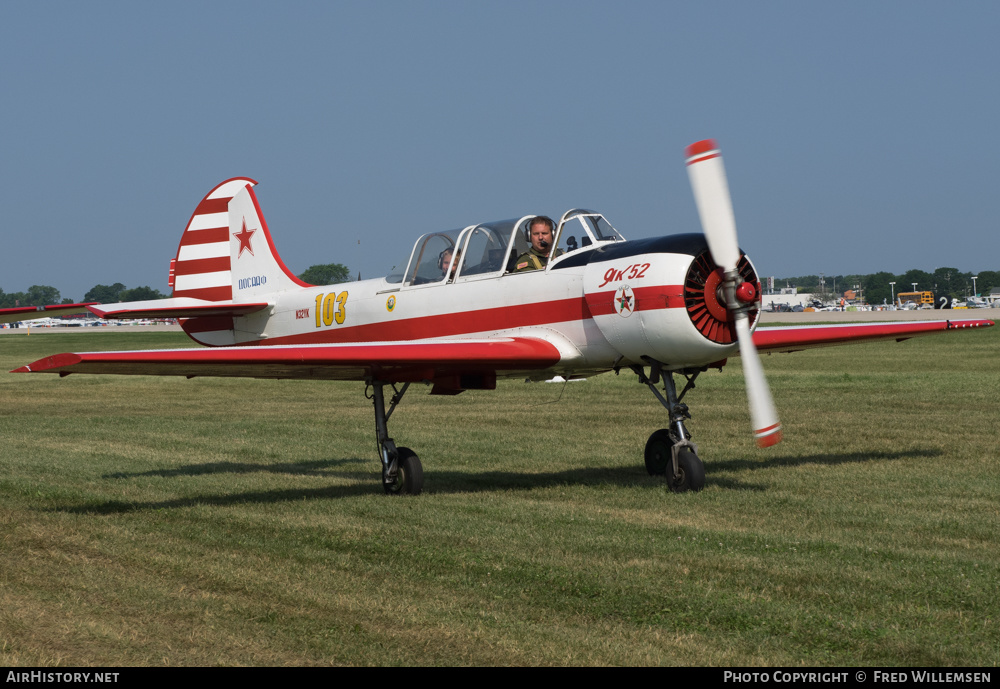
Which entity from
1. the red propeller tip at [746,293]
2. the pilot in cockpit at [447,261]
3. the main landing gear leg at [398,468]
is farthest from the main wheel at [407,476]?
the red propeller tip at [746,293]

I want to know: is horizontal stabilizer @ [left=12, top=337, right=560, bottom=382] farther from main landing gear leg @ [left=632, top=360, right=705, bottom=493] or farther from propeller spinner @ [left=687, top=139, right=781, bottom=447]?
propeller spinner @ [left=687, top=139, right=781, bottom=447]

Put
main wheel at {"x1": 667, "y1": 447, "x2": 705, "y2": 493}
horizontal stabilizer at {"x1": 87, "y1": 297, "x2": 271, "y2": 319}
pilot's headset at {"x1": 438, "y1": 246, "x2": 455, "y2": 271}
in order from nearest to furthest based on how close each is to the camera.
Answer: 1. main wheel at {"x1": 667, "y1": 447, "x2": 705, "y2": 493}
2. pilot's headset at {"x1": 438, "y1": 246, "x2": 455, "y2": 271}
3. horizontal stabilizer at {"x1": 87, "y1": 297, "x2": 271, "y2": 319}

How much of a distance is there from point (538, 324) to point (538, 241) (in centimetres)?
95

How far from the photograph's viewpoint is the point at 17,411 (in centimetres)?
2167

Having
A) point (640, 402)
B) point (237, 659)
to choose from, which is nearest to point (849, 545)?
point (237, 659)

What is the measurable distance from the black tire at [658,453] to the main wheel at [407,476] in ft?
8.27

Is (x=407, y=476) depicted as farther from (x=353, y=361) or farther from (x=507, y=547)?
(x=507, y=547)

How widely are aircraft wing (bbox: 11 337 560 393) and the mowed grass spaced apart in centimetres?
123

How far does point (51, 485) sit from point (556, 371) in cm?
548

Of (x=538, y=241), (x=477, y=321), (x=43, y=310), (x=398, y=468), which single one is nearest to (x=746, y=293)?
(x=538, y=241)

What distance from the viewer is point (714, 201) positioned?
964 cm

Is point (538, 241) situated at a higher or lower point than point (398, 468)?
higher

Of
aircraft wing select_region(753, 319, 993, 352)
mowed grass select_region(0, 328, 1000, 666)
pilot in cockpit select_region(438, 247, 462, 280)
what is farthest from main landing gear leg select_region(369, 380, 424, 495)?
aircraft wing select_region(753, 319, 993, 352)

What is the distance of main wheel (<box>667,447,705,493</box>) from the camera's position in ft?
33.5
